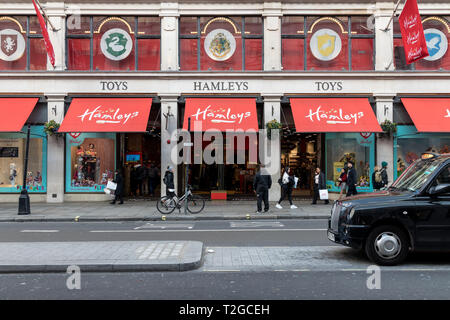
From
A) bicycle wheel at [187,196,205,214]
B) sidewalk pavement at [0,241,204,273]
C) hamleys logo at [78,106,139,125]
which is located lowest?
sidewalk pavement at [0,241,204,273]

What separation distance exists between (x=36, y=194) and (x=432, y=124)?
1847 centimetres

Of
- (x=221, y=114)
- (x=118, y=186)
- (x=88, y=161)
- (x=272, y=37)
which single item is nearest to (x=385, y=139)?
(x=272, y=37)

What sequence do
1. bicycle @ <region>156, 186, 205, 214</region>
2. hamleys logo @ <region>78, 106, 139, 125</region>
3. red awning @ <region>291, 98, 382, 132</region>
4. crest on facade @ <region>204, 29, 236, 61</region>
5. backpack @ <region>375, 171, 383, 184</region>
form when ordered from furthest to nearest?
crest on facade @ <region>204, 29, 236, 61</region> < hamleys logo @ <region>78, 106, 139, 125</region> < red awning @ <region>291, 98, 382, 132</region> < backpack @ <region>375, 171, 383, 184</region> < bicycle @ <region>156, 186, 205, 214</region>

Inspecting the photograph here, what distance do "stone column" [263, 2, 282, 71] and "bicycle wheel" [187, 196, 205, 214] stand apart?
7.52 metres

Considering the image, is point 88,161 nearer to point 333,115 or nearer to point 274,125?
point 274,125

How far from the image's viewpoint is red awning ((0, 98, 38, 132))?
18.8m

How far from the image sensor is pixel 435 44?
20.1 meters

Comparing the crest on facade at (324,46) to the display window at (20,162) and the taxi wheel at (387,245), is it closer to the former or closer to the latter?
the display window at (20,162)

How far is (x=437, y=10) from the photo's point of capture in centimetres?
2002

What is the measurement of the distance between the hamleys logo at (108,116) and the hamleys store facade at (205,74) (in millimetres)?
241

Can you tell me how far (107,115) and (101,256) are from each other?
12.6 m

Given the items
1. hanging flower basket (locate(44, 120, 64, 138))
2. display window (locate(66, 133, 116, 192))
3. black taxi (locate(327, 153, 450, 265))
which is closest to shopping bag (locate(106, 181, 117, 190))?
display window (locate(66, 133, 116, 192))

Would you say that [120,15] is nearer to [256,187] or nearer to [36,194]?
[36,194]

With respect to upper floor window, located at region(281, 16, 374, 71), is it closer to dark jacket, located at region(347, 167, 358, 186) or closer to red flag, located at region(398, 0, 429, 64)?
red flag, located at region(398, 0, 429, 64)
